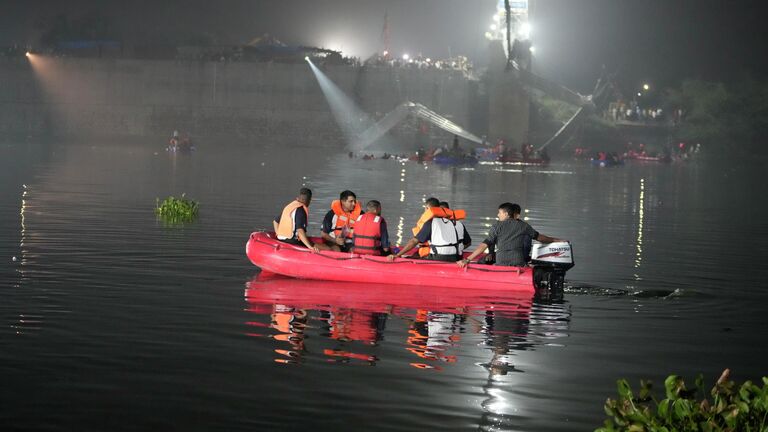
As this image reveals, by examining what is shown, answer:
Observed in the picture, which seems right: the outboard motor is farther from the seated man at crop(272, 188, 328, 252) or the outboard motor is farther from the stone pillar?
the stone pillar

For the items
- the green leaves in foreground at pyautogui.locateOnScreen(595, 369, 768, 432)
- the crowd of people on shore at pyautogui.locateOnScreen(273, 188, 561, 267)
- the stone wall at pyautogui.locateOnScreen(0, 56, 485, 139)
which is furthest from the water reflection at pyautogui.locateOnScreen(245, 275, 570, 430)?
the stone wall at pyautogui.locateOnScreen(0, 56, 485, 139)

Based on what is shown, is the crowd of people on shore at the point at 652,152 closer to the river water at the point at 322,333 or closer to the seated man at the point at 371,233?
the river water at the point at 322,333

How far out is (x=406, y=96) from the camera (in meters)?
102

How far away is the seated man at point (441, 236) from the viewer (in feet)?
56.6

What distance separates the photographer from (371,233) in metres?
17.8

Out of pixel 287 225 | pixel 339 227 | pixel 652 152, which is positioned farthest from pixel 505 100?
pixel 287 225

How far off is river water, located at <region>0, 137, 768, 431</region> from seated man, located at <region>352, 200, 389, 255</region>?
39.2 inches

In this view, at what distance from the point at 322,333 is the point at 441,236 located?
4.27 metres

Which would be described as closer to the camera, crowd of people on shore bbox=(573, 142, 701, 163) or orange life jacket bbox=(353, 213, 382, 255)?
orange life jacket bbox=(353, 213, 382, 255)

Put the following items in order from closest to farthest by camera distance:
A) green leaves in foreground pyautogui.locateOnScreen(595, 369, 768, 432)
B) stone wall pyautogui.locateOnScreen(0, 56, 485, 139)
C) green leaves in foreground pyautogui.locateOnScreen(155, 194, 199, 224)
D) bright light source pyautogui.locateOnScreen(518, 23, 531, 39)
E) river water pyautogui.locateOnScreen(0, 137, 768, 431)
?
green leaves in foreground pyautogui.locateOnScreen(595, 369, 768, 432), river water pyautogui.locateOnScreen(0, 137, 768, 431), green leaves in foreground pyautogui.locateOnScreen(155, 194, 199, 224), stone wall pyautogui.locateOnScreen(0, 56, 485, 139), bright light source pyautogui.locateOnScreen(518, 23, 531, 39)

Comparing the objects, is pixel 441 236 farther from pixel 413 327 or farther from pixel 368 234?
pixel 413 327

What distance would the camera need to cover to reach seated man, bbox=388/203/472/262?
Answer: 1725 cm

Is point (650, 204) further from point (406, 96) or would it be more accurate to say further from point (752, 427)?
point (406, 96)

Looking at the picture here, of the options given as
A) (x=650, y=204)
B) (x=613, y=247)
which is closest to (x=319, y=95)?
(x=650, y=204)
